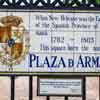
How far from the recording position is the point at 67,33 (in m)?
4.49

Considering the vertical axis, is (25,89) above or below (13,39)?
below

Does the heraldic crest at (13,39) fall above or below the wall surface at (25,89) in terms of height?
above

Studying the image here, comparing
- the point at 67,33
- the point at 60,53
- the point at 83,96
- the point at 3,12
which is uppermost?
the point at 3,12

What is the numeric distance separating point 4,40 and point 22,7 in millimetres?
555

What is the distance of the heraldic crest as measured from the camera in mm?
4512

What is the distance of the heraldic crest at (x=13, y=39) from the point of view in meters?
4.51

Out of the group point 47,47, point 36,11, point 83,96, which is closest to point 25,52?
point 47,47

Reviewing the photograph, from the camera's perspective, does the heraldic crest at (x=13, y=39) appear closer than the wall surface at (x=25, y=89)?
Yes

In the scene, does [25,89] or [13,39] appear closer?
[13,39]

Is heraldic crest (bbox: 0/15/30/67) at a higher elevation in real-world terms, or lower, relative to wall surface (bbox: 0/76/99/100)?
higher

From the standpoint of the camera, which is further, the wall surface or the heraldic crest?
the wall surface

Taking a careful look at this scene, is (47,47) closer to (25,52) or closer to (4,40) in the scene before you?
(25,52)

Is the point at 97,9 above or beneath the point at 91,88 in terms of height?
above

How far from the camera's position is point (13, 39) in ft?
14.9
